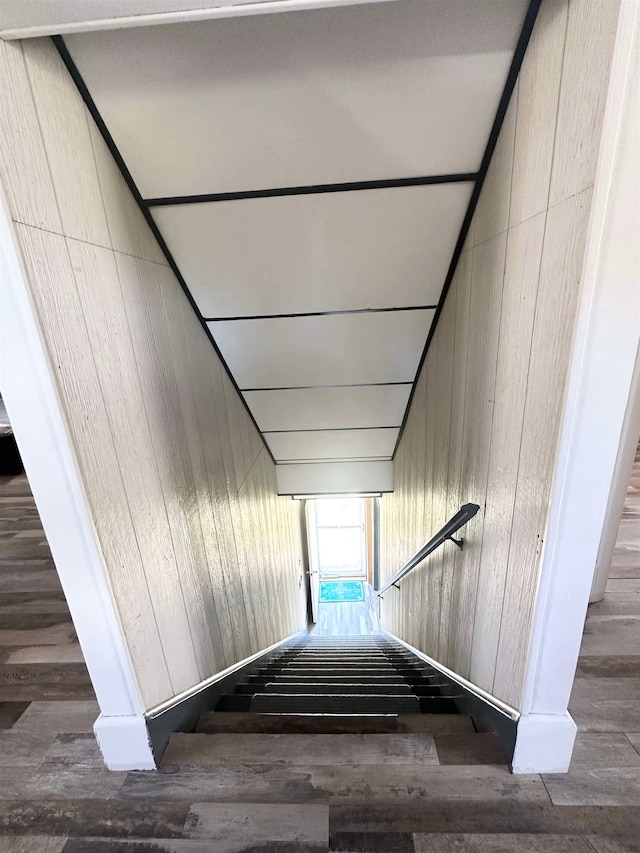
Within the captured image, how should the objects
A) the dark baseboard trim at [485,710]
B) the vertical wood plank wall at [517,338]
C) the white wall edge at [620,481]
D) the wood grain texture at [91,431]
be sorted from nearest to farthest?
1. the vertical wood plank wall at [517,338]
2. the wood grain texture at [91,431]
3. the dark baseboard trim at [485,710]
4. the white wall edge at [620,481]

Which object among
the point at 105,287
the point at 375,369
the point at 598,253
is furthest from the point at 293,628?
the point at 598,253

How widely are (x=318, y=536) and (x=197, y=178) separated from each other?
752cm

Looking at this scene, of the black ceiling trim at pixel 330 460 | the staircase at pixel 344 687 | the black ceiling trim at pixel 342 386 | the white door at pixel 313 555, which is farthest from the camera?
the white door at pixel 313 555

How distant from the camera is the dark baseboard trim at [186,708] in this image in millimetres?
1301

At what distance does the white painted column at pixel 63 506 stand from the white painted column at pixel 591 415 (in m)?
1.08

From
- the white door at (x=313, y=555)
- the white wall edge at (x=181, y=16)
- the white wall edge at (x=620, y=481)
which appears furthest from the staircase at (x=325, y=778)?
the white door at (x=313, y=555)

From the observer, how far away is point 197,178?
1223 millimetres

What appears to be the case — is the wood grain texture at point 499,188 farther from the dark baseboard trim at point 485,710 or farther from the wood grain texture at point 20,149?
the dark baseboard trim at point 485,710

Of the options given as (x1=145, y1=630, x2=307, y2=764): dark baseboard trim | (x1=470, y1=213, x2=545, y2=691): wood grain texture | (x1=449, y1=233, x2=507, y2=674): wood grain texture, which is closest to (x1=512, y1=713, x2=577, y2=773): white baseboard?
(x1=470, y1=213, x2=545, y2=691): wood grain texture

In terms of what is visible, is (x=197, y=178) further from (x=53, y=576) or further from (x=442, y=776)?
(x=53, y=576)

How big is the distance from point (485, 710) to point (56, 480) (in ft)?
4.70

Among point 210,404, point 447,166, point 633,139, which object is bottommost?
point 210,404

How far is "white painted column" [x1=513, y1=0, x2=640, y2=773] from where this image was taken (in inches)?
28.2

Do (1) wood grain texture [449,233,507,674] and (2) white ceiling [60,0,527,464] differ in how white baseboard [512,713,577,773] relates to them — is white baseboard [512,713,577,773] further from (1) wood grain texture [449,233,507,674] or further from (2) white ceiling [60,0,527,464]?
(2) white ceiling [60,0,527,464]
